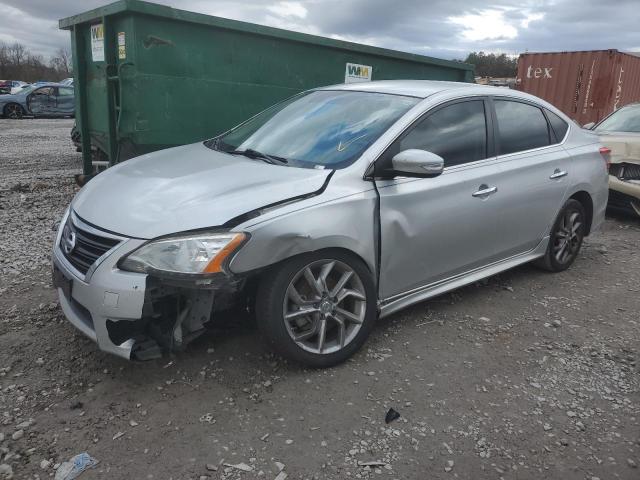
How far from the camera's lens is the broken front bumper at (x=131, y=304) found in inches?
103

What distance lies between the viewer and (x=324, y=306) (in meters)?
3.05

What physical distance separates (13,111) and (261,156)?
2083 centimetres

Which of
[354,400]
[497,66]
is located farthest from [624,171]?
[497,66]

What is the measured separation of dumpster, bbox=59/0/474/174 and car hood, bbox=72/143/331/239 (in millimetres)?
2305

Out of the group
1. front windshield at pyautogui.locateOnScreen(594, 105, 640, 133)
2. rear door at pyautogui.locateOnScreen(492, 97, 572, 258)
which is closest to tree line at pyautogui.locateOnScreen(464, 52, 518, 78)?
front windshield at pyautogui.locateOnScreen(594, 105, 640, 133)

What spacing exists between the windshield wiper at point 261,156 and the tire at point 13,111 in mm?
20359

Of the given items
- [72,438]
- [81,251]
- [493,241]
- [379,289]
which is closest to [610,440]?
[379,289]

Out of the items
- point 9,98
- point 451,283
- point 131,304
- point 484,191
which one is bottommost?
point 451,283

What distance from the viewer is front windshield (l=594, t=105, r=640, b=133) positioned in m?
7.52

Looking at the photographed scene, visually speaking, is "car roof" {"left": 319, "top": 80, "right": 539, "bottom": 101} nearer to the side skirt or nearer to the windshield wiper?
the windshield wiper

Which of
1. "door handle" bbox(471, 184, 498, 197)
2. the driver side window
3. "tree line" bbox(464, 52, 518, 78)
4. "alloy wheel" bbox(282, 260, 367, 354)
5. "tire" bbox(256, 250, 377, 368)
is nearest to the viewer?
"tire" bbox(256, 250, 377, 368)

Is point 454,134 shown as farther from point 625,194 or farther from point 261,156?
point 625,194

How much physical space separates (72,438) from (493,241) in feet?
9.68

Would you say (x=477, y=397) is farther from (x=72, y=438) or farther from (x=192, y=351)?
(x=72, y=438)
